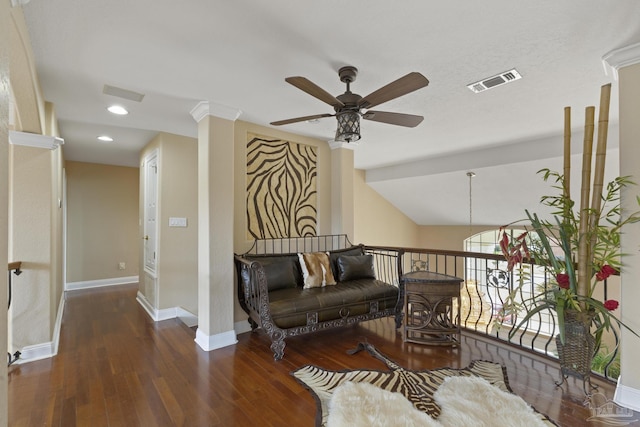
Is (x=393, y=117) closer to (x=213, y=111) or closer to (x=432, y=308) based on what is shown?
(x=213, y=111)


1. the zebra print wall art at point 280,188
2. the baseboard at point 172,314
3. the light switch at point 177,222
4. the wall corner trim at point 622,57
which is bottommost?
the baseboard at point 172,314

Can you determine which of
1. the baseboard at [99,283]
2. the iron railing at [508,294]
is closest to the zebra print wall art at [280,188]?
the iron railing at [508,294]

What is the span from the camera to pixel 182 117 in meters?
3.37

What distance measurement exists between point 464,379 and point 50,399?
3033mm

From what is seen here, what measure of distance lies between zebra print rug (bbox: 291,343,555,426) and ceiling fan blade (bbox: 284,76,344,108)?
205cm

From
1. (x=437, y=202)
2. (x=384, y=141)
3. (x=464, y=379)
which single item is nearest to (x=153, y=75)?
(x=384, y=141)

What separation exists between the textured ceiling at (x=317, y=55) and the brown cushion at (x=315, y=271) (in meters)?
1.64

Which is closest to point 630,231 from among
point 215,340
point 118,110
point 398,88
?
point 398,88

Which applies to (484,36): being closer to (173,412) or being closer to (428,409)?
(428,409)

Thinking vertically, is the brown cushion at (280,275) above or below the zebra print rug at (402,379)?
above

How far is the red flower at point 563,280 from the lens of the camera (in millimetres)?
2105

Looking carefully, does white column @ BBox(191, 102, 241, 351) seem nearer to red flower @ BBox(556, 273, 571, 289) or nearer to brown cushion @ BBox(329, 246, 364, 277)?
brown cushion @ BBox(329, 246, 364, 277)

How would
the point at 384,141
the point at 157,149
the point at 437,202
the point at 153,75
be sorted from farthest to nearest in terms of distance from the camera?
1. the point at 437,202
2. the point at 384,141
3. the point at 157,149
4. the point at 153,75

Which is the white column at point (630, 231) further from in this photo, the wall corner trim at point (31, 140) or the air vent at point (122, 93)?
the wall corner trim at point (31, 140)
